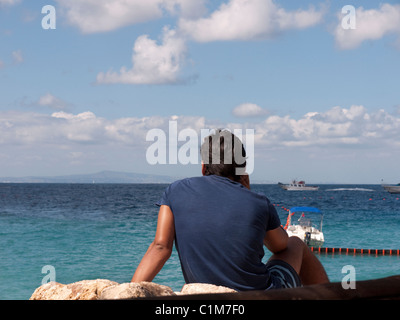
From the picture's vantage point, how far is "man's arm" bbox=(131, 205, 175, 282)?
2.40m

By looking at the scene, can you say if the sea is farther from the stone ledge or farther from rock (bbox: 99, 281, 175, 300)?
rock (bbox: 99, 281, 175, 300)

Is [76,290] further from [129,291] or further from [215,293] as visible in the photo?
[215,293]

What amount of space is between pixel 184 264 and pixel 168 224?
24 cm

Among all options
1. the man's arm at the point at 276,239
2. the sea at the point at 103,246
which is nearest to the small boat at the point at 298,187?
the sea at the point at 103,246

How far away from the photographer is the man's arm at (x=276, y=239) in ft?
8.80

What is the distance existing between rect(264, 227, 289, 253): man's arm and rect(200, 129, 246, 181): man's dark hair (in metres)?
0.39

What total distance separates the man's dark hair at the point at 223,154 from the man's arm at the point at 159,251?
1.21ft

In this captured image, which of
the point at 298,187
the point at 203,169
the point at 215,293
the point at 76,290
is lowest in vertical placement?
the point at 298,187

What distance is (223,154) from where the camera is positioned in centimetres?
263

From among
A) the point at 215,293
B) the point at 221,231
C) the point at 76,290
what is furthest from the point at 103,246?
the point at 215,293

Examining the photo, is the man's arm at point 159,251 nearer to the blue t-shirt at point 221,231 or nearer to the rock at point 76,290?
the blue t-shirt at point 221,231

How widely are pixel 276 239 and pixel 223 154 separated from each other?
605 mm
